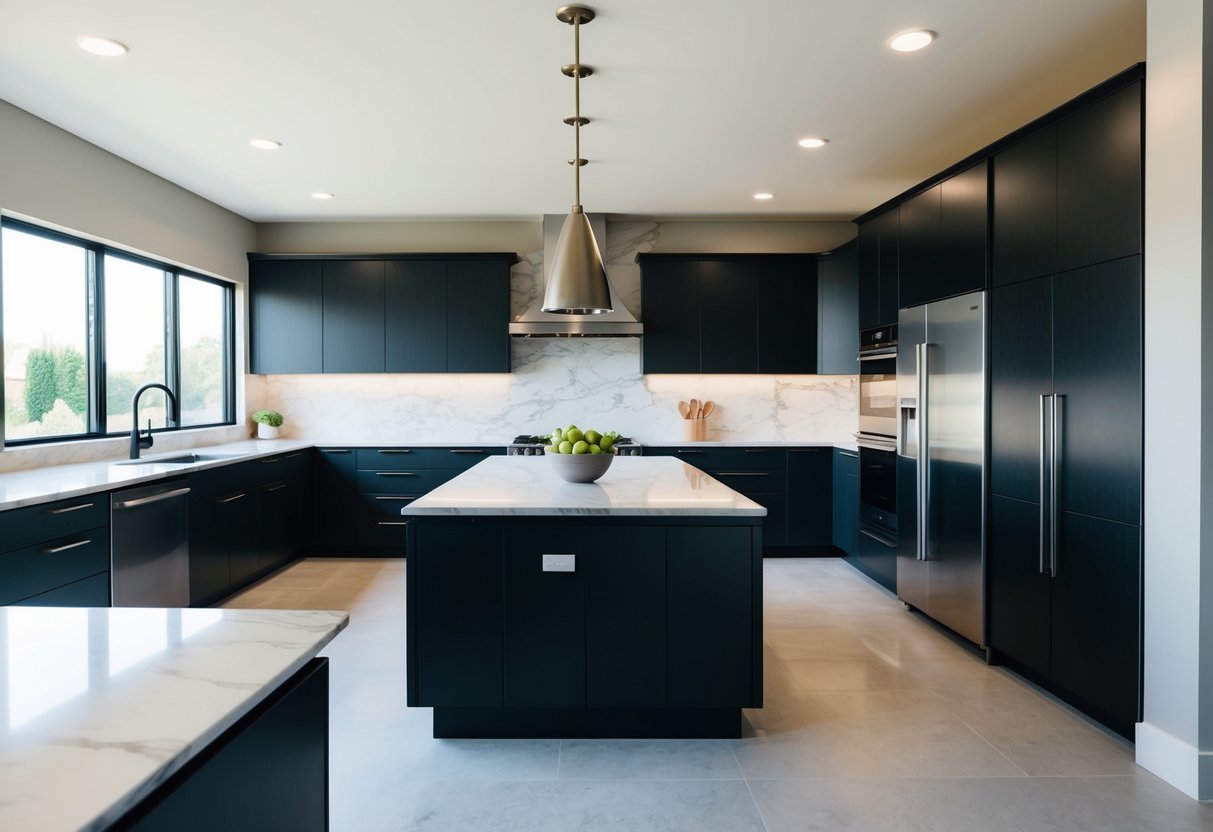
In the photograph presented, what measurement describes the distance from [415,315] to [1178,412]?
16.0ft

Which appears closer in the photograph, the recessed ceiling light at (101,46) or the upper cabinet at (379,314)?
the recessed ceiling light at (101,46)

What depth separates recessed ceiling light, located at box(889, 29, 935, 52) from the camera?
289cm

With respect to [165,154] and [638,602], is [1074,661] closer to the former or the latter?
[638,602]

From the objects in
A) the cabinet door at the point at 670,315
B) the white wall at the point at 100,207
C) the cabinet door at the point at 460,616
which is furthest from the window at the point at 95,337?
the cabinet door at the point at 670,315

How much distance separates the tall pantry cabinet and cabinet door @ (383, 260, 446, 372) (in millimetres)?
3915

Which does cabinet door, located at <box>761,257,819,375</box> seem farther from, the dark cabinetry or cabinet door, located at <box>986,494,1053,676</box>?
the dark cabinetry

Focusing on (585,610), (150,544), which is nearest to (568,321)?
(150,544)

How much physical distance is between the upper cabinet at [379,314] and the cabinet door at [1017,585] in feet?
12.1

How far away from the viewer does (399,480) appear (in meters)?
5.65

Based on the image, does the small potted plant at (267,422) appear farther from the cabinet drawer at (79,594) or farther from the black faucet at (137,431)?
the cabinet drawer at (79,594)

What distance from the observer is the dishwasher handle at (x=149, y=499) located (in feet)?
11.2

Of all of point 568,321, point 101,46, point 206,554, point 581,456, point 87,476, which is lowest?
point 206,554

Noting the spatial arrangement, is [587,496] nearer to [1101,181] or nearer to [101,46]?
[1101,181]

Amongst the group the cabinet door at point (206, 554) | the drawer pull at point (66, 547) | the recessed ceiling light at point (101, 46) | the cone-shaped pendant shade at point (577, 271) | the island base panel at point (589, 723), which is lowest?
the island base panel at point (589, 723)
